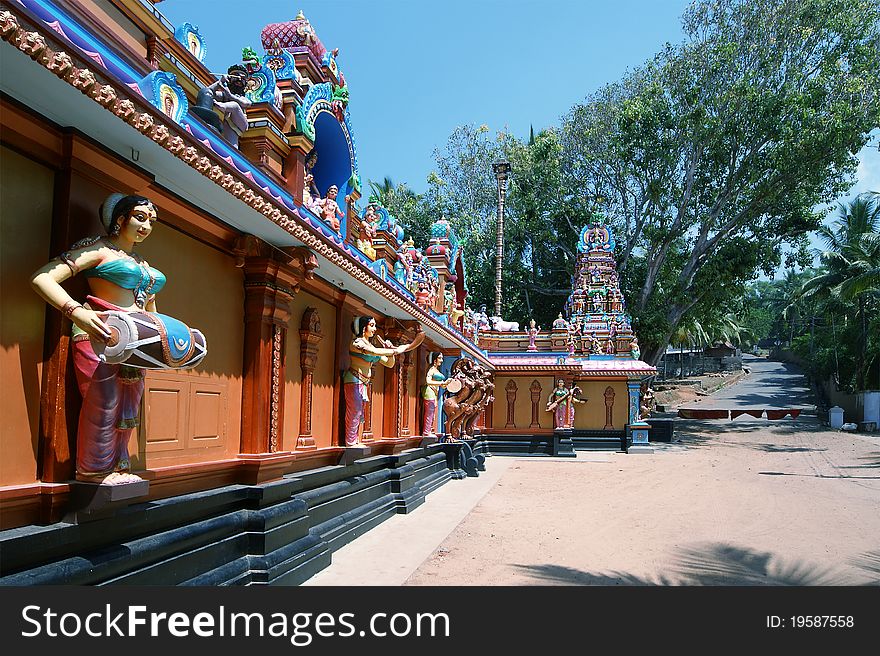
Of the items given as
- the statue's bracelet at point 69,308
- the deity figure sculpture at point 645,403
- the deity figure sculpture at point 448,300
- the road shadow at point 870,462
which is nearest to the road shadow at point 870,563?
the statue's bracelet at point 69,308

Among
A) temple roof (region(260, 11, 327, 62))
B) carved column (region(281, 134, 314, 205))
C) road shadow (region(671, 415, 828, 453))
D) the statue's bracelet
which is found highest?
temple roof (region(260, 11, 327, 62))

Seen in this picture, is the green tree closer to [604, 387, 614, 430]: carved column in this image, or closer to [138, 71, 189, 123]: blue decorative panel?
[604, 387, 614, 430]: carved column

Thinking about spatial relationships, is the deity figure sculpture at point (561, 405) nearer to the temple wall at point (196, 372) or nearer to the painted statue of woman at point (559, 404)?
the painted statue of woman at point (559, 404)

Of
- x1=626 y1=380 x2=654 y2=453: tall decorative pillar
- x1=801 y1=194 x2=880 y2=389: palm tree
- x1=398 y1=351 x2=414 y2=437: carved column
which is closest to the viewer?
x1=398 y1=351 x2=414 y2=437: carved column

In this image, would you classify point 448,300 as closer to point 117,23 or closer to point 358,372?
point 358,372

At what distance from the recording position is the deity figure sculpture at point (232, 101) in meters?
5.19

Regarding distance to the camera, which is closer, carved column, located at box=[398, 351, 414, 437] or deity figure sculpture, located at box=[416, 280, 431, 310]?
deity figure sculpture, located at box=[416, 280, 431, 310]

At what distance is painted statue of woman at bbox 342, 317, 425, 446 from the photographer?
7.71m

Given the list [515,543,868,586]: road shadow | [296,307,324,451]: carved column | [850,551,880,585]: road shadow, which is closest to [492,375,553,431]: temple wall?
[515,543,868,586]: road shadow

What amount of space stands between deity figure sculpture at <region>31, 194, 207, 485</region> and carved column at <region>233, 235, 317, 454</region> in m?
1.89

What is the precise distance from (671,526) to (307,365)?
208 inches

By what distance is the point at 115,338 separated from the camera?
9.98 ft

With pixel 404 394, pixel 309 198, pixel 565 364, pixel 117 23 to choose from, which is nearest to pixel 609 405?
pixel 565 364

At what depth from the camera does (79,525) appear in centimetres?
336
